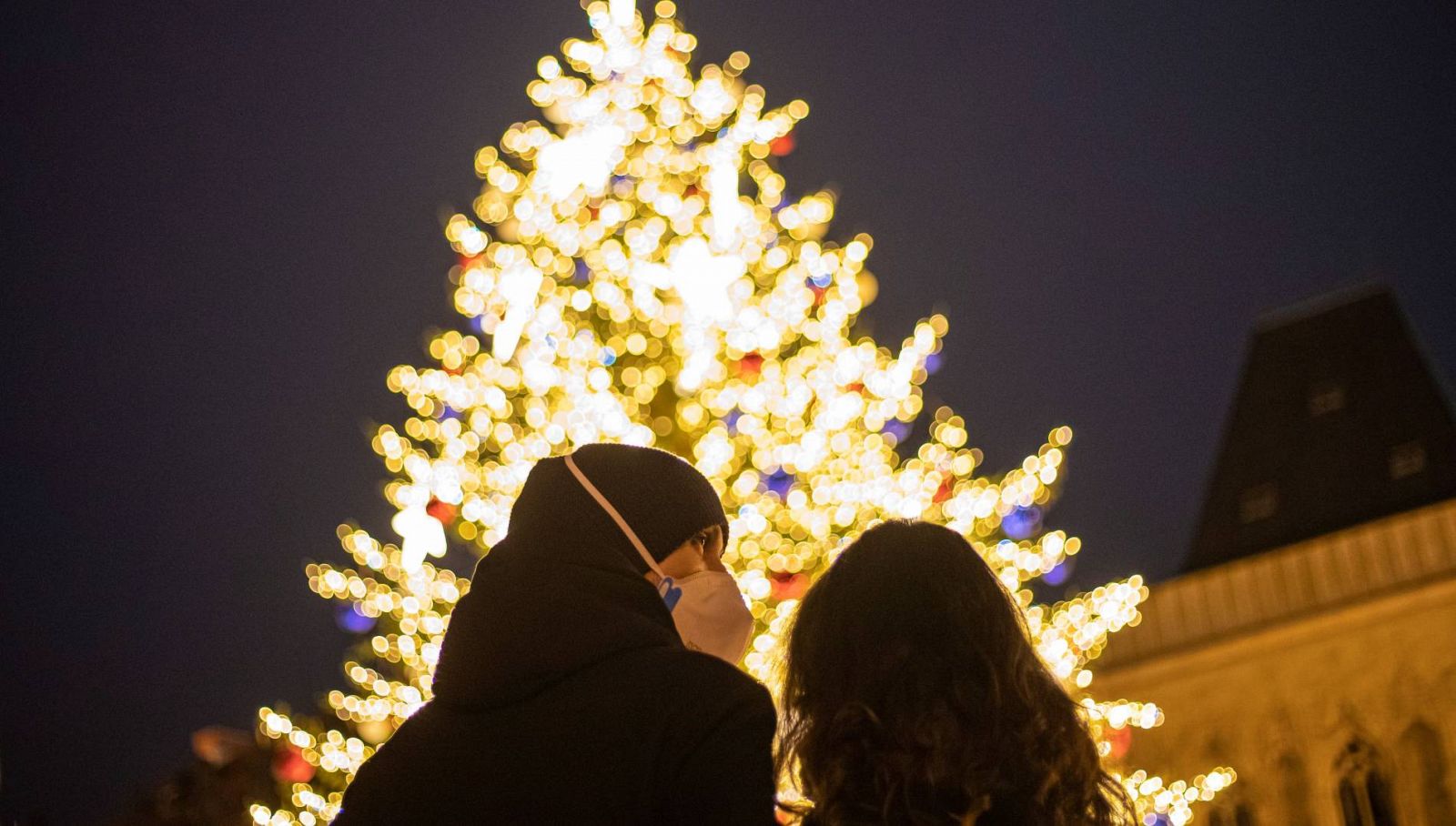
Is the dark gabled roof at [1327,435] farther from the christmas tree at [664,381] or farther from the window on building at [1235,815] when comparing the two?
the christmas tree at [664,381]

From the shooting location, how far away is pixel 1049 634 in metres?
7.93

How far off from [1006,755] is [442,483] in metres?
6.07

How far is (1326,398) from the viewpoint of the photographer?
2138 centimetres

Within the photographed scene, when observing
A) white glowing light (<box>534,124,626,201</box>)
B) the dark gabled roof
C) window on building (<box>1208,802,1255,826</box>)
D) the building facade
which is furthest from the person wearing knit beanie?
the dark gabled roof

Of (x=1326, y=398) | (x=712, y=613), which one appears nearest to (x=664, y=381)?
(x=712, y=613)

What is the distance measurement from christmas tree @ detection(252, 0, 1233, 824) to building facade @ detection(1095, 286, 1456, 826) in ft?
31.3

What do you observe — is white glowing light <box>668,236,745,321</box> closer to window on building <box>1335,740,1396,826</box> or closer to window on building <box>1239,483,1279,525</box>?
window on building <box>1335,740,1396,826</box>

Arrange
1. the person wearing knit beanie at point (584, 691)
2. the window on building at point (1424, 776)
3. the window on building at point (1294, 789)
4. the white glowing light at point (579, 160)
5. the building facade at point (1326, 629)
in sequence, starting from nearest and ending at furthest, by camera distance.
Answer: the person wearing knit beanie at point (584, 691), the white glowing light at point (579, 160), the window on building at point (1424, 776), the building facade at point (1326, 629), the window on building at point (1294, 789)

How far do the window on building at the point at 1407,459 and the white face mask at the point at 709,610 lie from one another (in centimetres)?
1842

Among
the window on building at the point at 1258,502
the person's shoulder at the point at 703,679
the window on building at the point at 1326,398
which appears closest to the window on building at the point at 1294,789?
the window on building at the point at 1258,502

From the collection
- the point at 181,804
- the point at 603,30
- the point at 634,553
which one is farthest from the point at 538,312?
the point at 181,804

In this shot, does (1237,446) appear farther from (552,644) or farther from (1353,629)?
(552,644)

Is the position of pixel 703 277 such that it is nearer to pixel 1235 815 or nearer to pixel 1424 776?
pixel 1424 776

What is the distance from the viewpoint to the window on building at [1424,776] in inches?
655
